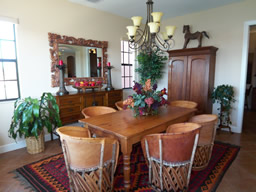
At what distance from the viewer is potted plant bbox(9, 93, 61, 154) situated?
9.48 feet

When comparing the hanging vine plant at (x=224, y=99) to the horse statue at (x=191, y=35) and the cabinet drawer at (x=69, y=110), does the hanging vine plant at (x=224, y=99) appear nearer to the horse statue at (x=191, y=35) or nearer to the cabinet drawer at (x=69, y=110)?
the horse statue at (x=191, y=35)

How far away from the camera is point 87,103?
376 cm

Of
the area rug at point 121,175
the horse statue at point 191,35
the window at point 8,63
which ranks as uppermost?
the horse statue at point 191,35

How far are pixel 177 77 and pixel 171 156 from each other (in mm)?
3014

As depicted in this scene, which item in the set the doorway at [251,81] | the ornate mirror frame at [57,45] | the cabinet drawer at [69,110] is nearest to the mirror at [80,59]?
the ornate mirror frame at [57,45]

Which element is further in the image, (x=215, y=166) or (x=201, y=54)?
(x=201, y=54)

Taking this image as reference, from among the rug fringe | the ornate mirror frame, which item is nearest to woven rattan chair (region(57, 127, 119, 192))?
the rug fringe

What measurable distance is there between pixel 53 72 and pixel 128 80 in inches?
93.5

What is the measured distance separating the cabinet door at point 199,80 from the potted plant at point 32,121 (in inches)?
120

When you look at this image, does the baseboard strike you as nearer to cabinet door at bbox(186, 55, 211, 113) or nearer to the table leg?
the table leg

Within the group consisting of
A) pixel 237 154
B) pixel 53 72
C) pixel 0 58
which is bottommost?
pixel 237 154

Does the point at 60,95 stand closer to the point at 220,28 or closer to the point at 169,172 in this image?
the point at 169,172

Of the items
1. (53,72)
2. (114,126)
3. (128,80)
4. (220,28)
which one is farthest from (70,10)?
(220,28)

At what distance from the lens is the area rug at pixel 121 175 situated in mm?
2158
